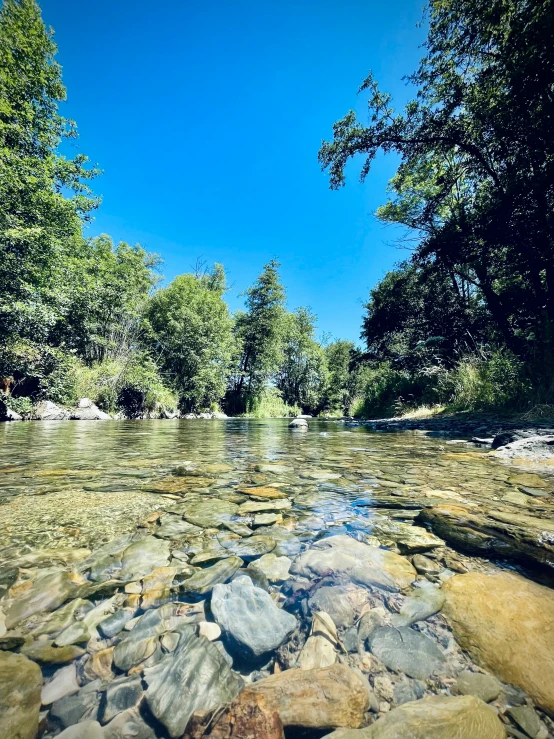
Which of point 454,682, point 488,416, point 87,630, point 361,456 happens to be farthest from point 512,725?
point 488,416

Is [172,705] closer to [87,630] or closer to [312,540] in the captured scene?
[87,630]

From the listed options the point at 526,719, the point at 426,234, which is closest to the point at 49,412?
the point at 526,719

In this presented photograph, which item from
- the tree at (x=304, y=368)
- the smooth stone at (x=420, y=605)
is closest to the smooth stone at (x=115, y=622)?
the smooth stone at (x=420, y=605)

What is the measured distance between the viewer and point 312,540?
1446 millimetres

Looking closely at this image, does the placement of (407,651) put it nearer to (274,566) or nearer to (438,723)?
(438,723)

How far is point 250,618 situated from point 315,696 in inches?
11.7

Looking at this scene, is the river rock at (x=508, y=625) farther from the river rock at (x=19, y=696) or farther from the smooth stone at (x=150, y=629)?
the river rock at (x=19, y=696)

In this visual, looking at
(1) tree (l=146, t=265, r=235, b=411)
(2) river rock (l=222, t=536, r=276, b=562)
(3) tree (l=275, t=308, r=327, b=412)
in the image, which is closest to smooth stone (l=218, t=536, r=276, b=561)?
(2) river rock (l=222, t=536, r=276, b=562)

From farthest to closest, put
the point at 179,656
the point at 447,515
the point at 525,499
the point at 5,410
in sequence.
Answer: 1. the point at 5,410
2. the point at 525,499
3. the point at 447,515
4. the point at 179,656

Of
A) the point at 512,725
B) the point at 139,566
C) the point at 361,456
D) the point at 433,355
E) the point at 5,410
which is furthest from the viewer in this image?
the point at 433,355

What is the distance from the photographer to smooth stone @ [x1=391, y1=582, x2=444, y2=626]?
92 cm

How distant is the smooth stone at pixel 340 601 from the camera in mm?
926

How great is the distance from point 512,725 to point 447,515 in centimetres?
121

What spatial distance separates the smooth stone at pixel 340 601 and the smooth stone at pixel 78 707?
0.59m
